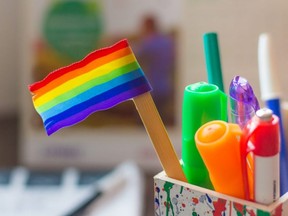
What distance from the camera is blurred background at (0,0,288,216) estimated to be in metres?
0.88

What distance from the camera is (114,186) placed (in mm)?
775

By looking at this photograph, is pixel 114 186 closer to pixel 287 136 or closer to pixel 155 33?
pixel 155 33

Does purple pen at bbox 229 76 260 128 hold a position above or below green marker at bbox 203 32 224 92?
below

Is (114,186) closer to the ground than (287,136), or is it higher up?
closer to the ground

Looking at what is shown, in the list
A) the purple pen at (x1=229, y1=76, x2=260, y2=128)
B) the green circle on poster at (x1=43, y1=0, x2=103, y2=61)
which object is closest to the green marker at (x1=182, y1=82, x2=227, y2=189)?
the purple pen at (x1=229, y1=76, x2=260, y2=128)

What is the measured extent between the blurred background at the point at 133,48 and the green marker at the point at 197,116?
0.50m

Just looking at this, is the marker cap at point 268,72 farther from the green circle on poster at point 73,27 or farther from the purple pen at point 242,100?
the green circle on poster at point 73,27

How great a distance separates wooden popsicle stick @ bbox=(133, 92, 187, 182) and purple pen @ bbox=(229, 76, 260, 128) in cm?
4

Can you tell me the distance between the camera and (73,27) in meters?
0.93

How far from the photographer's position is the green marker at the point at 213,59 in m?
0.35

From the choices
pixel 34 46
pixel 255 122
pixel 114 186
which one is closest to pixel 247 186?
pixel 255 122

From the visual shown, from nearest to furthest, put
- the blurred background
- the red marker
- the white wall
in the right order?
the red marker → the blurred background → the white wall

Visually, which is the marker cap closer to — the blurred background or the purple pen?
the purple pen

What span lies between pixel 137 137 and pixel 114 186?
201 mm
